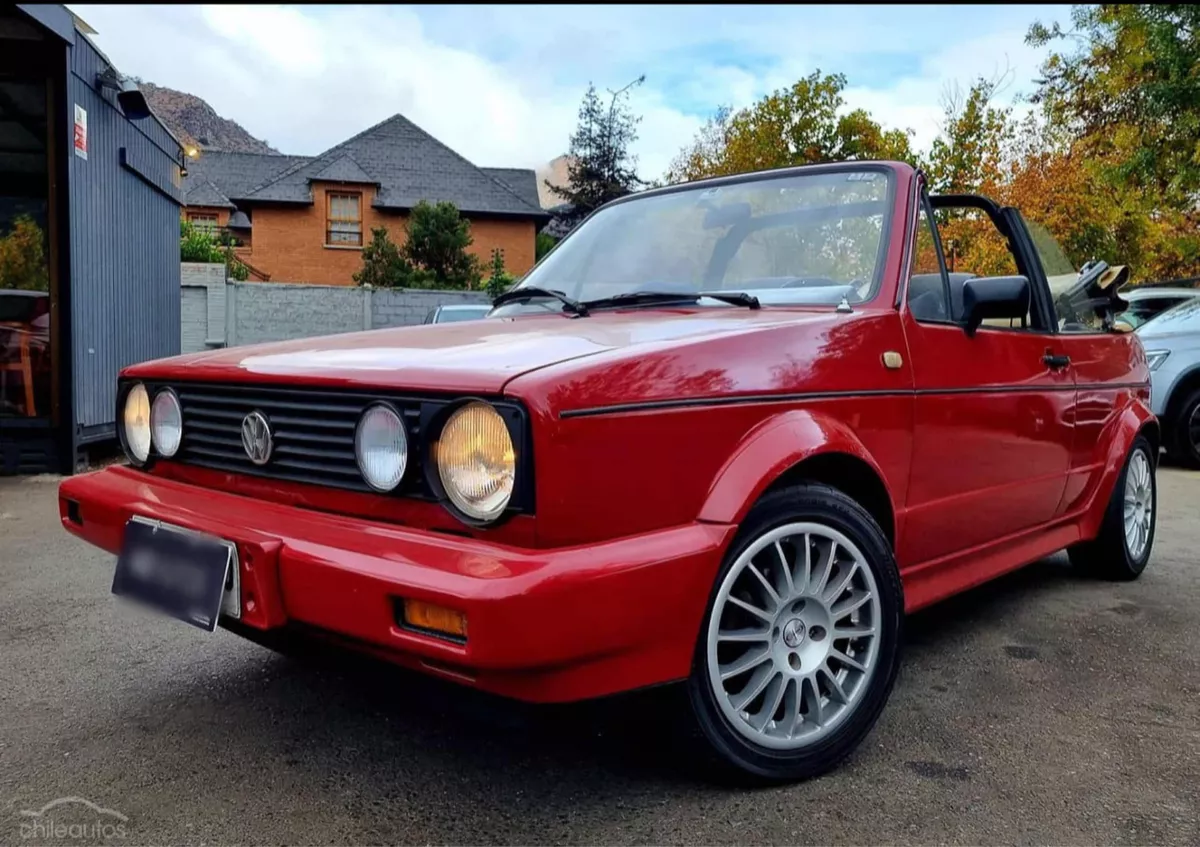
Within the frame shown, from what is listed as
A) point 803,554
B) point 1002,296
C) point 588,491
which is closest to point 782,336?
point 803,554

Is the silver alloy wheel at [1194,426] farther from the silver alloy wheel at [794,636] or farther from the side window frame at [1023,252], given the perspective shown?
the silver alloy wheel at [794,636]

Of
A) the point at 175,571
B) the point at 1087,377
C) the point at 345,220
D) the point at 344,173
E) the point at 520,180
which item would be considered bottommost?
the point at 175,571

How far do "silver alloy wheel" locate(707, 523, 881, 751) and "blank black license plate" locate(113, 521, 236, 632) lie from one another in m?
1.08

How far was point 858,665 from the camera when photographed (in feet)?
7.44

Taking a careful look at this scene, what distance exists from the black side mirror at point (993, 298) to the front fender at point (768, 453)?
77 centimetres

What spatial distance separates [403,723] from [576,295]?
56.8 inches

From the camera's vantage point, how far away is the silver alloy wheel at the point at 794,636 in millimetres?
2062

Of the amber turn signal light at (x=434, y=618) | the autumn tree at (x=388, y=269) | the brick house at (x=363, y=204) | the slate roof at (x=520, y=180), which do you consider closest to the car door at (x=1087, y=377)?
the amber turn signal light at (x=434, y=618)

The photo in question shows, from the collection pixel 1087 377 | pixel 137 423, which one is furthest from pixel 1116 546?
pixel 137 423

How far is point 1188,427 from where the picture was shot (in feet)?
27.1

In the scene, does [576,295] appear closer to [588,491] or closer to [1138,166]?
[588,491]

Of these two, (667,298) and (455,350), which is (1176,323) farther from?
(455,350)

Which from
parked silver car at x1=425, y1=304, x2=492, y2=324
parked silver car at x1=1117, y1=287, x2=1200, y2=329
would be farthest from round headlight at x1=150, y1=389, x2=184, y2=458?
parked silver car at x1=1117, y1=287, x2=1200, y2=329

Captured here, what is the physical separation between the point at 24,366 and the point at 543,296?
5.76m
